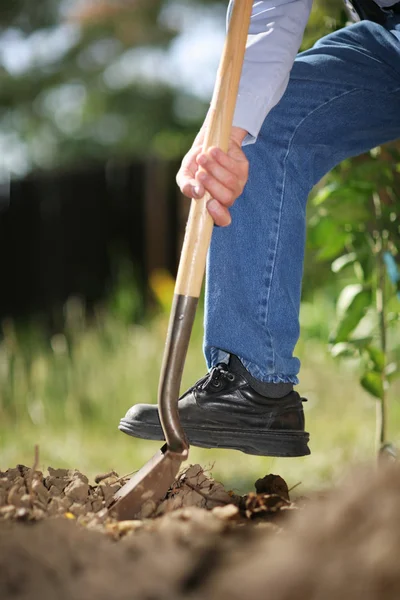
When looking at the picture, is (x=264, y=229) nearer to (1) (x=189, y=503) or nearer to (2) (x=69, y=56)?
(1) (x=189, y=503)

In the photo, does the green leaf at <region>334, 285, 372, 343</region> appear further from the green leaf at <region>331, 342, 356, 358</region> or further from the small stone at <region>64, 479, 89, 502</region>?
the small stone at <region>64, 479, 89, 502</region>

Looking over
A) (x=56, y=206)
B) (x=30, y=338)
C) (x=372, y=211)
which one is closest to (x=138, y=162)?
(x=56, y=206)

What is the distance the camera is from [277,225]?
1.87m

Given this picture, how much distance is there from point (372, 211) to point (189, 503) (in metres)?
1.32

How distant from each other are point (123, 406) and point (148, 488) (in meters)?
2.82

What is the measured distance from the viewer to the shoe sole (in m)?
1.86

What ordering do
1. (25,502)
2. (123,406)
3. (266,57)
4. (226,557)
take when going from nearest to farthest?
(226,557) < (25,502) < (266,57) < (123,406)

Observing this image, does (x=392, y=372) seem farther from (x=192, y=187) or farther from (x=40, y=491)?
(x=40, y=491)

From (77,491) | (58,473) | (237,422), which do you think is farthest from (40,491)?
(237,422)

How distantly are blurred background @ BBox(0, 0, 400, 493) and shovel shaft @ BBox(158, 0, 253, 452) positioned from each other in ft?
1.62

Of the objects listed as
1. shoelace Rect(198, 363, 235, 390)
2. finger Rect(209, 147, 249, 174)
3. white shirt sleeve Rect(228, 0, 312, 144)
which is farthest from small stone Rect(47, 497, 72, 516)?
white shirt sleeve Rect(228, 0, 312, 144)

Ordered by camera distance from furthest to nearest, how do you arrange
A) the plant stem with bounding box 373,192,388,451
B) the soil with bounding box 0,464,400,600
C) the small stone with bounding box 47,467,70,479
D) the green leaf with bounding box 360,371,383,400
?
the plant stem with bounding box 373,192,388,451, the green leaf with bounding box 360,371,383,400, the small stone with bounding box 47,467,70,479, the soil with bounding box 0,464,400,600

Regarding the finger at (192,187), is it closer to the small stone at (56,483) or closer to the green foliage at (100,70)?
the small stone at (56,483)

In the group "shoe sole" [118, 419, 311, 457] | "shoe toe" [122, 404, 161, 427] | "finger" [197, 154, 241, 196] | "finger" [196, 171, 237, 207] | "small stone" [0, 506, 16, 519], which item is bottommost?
"small stone" [0, 506, 16, 519]
